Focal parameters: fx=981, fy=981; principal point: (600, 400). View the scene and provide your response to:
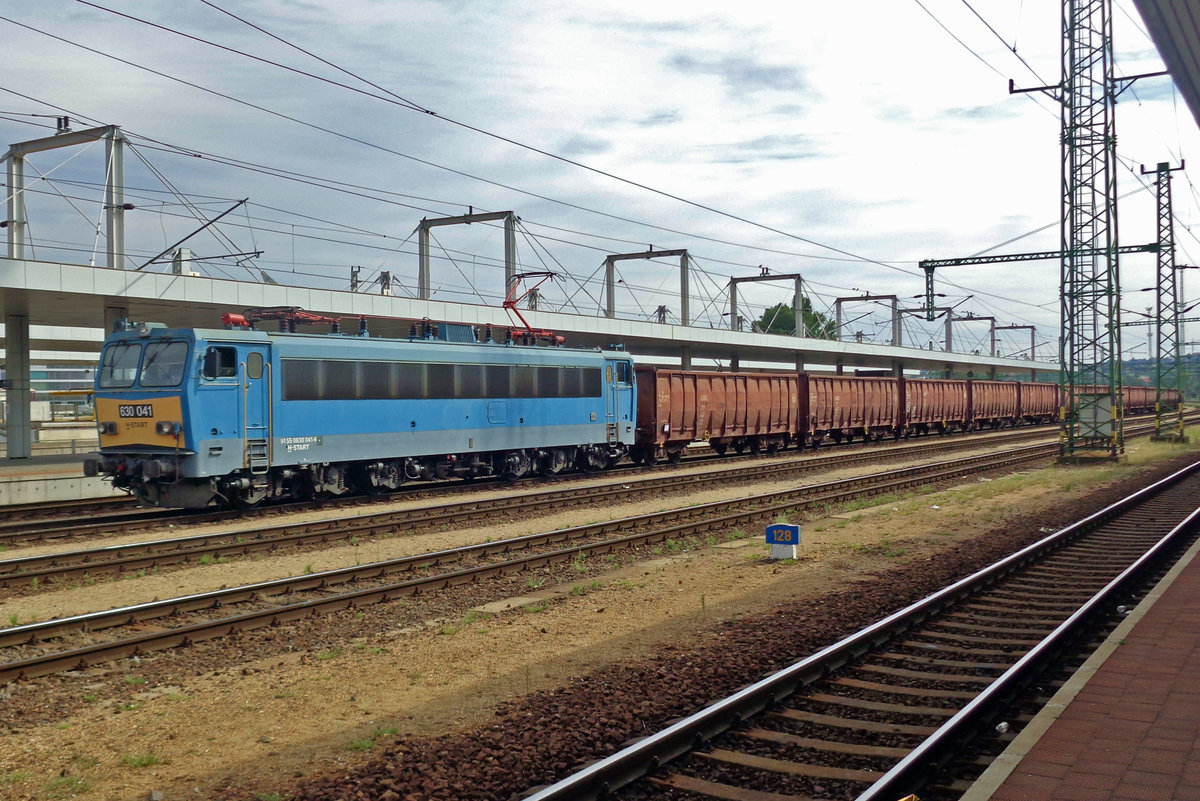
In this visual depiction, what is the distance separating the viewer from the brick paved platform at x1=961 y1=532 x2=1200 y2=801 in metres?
4.99

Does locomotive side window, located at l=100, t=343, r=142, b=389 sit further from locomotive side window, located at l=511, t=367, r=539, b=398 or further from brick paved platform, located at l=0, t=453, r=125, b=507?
locomotive side window, located at l=511, t=367, r=539, b=398

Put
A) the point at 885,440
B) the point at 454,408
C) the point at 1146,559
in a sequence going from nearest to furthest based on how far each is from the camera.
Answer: the point at 1146,559
the point at 454,408
the point at 885,440

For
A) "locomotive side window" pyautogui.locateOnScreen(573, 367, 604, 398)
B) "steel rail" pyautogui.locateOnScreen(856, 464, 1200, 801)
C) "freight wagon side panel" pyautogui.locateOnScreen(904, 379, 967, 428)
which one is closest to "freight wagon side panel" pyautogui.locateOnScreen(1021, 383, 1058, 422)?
"freight wagon side panel" pyautogui.locateOnScreen(904, 379, 967, 428)

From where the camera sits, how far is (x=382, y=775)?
19.0 ft

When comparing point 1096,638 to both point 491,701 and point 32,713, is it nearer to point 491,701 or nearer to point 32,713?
point 491,701

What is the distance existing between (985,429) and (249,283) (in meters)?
45.3

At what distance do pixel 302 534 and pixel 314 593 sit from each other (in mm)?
4533

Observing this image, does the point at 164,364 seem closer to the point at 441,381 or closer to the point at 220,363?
the point at 220,363

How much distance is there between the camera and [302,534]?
15.7 meters

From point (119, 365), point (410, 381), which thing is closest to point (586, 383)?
point (410, 381)

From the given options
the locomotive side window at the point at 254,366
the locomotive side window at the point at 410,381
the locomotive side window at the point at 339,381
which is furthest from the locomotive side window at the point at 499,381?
the locomotive side window at the point at 254,366

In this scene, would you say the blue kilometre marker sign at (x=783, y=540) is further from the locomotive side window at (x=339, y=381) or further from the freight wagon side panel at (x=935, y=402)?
the freight wagon side panel at (x=935, y=402)

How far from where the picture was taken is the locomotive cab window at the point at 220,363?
17.0 m

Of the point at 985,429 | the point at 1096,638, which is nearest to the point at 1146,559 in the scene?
the point at 1096,638
